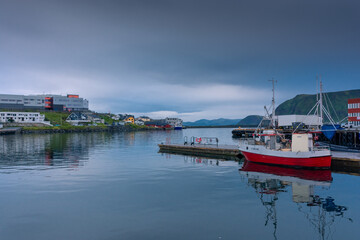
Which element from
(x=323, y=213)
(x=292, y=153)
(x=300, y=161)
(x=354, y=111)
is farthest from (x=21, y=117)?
(x=323, y=213)

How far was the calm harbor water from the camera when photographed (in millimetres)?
14102

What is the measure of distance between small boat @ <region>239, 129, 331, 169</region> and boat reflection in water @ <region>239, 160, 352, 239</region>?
0.94m

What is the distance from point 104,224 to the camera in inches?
587

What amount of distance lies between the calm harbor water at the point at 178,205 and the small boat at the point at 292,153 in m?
1.86

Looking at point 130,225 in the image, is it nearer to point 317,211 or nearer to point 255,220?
point 255,220

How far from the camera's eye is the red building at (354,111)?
71562 millimetres

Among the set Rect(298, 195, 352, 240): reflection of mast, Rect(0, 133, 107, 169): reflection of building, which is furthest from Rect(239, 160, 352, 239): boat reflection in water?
Rect(0, 133, 107, 169): reflection of building

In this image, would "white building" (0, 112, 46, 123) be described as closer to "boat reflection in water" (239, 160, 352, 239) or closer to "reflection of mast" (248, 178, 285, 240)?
"boat reflection in water" (239, 160, 352, 239)

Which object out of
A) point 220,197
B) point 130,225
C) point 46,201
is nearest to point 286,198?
point 220,197

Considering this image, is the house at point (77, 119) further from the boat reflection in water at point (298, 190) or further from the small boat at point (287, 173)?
the small boat at point (287, 173)

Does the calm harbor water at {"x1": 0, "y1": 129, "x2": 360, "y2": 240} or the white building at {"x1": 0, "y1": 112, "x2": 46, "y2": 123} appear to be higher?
the white building at {"x1": 0, "y1": 112, "x2": 46, "y2": 123}

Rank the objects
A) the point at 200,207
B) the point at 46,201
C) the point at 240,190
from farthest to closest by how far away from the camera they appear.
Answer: the point at 240,190 < the point at 46,201 < the point at 200,207

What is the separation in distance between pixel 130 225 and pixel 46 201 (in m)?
9.26

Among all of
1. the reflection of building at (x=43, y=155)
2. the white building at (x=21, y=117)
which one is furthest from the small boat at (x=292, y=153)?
the white building at (x=21, y=117)
